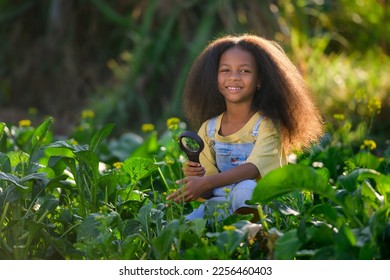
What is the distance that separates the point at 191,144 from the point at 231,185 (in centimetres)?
21

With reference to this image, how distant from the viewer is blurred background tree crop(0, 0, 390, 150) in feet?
24.0

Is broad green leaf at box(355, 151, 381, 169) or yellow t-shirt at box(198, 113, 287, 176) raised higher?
yellow t-shirt at box(198, 113, 287, 176)

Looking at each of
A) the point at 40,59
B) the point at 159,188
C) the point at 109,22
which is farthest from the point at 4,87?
the point at 159,188

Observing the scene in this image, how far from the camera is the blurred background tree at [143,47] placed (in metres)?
7.31

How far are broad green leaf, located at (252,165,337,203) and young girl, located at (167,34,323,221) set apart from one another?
0.53 metres

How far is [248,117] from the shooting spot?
130 inches

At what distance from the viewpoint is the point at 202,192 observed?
309 centimetres

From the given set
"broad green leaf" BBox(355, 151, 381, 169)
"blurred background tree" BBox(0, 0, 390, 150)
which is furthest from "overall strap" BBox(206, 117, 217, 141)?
"blurred background tree" BBox(0, 0, 390, 150)

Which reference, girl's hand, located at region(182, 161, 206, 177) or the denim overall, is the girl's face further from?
girl's hand, located at region(182, 161, 206, 177)

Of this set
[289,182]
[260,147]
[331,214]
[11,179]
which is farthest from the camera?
[260,147]

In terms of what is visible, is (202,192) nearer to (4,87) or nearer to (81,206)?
(81,206)

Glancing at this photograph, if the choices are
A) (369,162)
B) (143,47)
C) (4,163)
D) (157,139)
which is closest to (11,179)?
(4,163)

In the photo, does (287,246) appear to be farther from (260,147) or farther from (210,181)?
(260,147)

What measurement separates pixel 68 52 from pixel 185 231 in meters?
6.44
